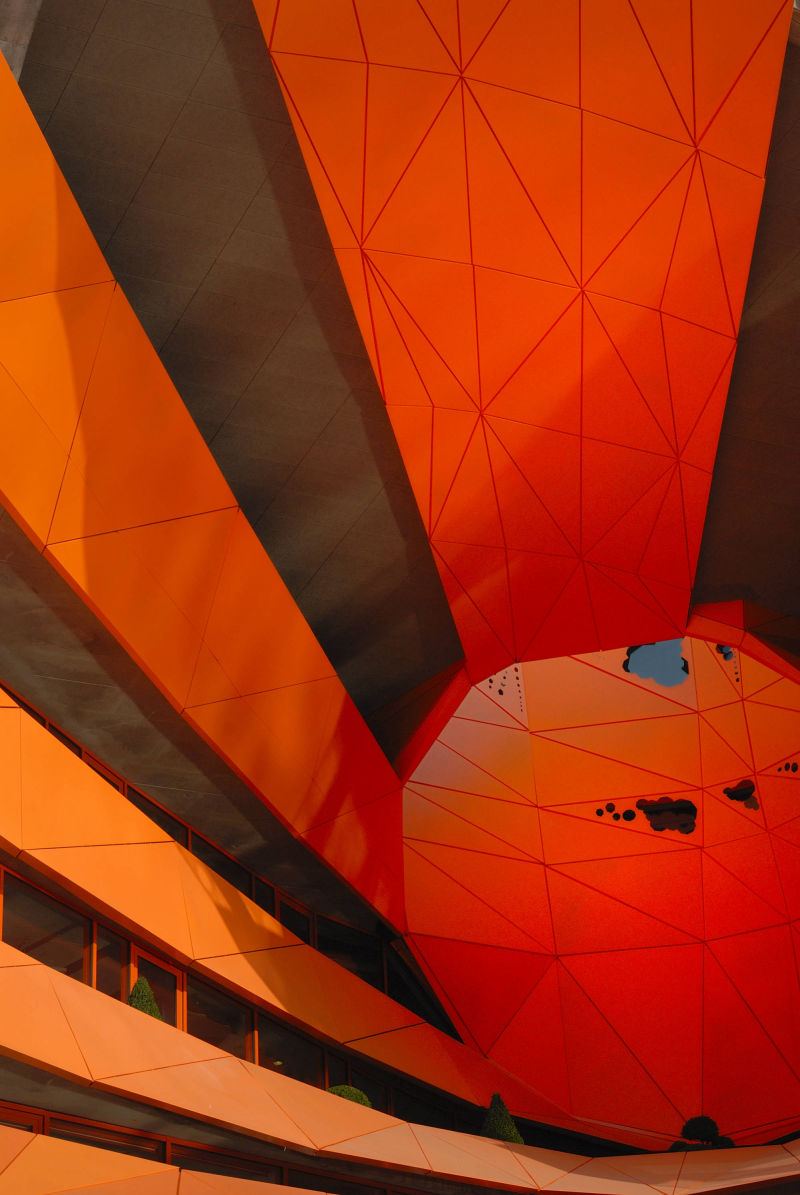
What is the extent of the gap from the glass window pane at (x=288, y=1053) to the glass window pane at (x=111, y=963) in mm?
4706

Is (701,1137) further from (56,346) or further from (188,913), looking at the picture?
(56,346)

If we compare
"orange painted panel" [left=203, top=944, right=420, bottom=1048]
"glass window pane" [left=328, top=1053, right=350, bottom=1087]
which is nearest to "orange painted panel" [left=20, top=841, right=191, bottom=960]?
"orange painted panel" [left=203, top=944, right=420, bottom=1048]

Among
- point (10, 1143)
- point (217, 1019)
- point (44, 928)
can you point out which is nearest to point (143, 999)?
point (44, 928)

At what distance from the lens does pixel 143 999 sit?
15719 millimetres

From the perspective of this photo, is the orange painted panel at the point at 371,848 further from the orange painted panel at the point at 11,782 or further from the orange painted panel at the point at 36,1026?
the orange painted panel at the point at 36,1026

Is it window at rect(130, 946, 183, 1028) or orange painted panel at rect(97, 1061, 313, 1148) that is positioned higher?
window at rect(130, 946, 183, 1028)

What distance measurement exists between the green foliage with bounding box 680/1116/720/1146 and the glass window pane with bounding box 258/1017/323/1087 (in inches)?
387

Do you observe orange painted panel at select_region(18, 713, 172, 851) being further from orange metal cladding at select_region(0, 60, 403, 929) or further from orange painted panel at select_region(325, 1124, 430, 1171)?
orange painted panel at select_region(325, 1124, 430, 1171)

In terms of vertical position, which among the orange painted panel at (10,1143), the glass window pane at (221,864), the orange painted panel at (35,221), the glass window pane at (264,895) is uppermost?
the orange painted panel at (35,221)

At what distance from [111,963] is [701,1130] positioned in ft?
53.7

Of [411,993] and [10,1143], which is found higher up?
[411,993]

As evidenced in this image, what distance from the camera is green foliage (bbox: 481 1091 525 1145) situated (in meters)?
21.5

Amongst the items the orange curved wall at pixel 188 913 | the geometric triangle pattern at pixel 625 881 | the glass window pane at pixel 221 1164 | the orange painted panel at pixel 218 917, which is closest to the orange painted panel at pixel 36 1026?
the orange curved wall at pixel 188 913

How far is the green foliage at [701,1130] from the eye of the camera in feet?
82.2
